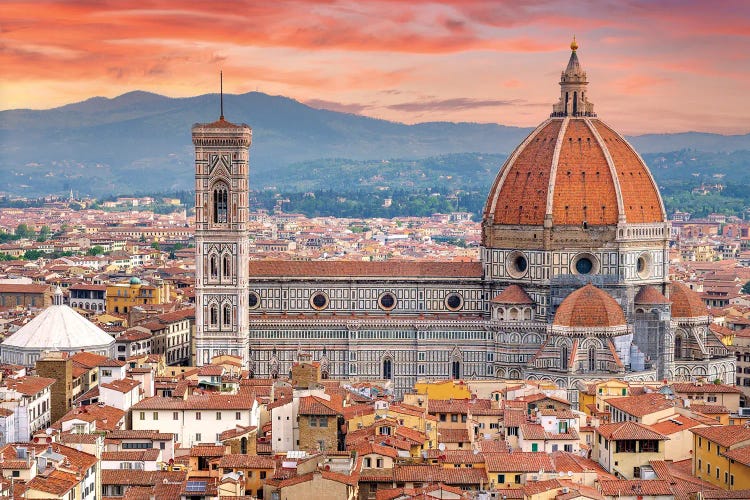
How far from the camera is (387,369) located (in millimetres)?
79625

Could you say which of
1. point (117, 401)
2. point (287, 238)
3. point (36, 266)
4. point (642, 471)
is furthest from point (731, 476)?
point (287, 238)

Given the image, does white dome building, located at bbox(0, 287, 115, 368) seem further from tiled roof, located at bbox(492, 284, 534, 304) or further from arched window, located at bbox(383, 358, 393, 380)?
tiled roof, located at bbox(492, 284, 534, 304)

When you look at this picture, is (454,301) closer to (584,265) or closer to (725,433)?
(584,265)

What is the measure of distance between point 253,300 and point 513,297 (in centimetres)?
1288

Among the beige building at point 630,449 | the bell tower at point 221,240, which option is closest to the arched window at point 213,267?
the bell tower at point 221,240

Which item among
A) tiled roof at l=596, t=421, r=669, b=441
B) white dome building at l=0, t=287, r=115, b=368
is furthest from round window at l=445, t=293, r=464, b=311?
tiled roof at l=596, t=421, r=669, b=441

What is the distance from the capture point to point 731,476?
46562 mm

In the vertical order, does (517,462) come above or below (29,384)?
below

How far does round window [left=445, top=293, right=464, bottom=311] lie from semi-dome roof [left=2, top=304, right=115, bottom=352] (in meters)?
18.0

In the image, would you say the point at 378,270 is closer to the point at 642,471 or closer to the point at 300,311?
the point at 300,311

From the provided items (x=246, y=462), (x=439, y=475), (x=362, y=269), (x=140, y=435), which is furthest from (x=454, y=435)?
(x=362, y=269)

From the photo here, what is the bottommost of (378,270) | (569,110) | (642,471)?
(642,471)


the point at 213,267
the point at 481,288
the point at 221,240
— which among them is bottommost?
the point at 481,288

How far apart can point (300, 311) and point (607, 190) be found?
54.3ft
